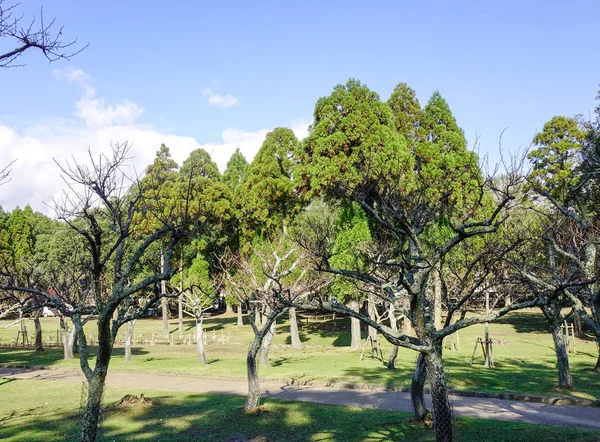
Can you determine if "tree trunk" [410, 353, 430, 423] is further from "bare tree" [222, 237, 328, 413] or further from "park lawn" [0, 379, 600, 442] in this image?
"bare tree" [222, 237, 328, 413]

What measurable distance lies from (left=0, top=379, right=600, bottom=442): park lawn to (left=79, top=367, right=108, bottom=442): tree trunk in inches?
111

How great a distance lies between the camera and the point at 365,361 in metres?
21.9

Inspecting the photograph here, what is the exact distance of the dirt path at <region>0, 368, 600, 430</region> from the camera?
11117 millimetres

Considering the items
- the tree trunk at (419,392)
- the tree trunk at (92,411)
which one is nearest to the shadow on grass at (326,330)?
the tree trunk at (419,392)

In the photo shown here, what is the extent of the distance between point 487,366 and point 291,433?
12551 mm

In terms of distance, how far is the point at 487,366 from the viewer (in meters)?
19.5

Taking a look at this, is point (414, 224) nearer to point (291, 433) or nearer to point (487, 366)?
point (291, 433)

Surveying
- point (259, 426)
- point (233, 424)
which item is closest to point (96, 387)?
point (233, 424)

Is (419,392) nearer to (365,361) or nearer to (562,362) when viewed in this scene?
(562,362)

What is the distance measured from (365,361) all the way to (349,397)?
319 inches

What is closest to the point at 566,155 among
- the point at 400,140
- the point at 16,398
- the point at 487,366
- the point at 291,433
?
the point at 400,140

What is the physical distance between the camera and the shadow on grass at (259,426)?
31.6 ft

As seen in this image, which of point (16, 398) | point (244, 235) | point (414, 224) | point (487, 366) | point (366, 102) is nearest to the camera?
point (414, 224)

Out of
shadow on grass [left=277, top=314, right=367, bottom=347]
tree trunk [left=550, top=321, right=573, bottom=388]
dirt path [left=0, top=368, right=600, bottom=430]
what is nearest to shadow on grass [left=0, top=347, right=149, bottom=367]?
dirt path [left=0, top=368, right=600, bottom=430]
